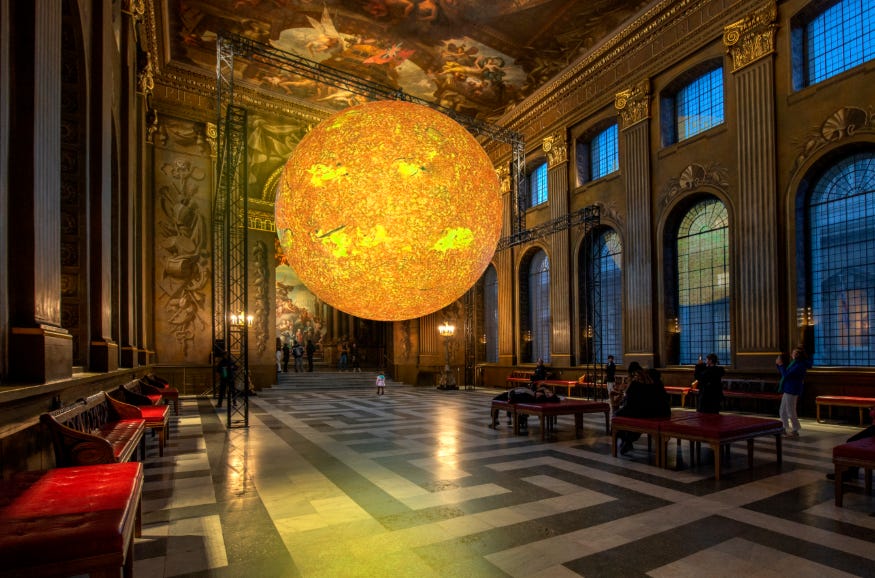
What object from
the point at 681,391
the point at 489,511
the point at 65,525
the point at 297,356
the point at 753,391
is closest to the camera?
the point at 65,525

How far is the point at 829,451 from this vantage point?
301 inches

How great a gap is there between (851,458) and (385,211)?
5.42m

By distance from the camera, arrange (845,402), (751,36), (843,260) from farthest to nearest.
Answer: (751,36)
(843,260)
(845,402)

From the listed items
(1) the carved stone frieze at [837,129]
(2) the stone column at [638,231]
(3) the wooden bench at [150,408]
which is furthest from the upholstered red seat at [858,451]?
(2) the stone column at [638,231]

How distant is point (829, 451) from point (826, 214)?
6236 mm

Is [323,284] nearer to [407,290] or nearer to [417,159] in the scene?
[407,290]

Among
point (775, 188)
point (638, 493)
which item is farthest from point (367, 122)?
point (775, 188)

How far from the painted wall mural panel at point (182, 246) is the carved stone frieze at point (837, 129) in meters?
18.3

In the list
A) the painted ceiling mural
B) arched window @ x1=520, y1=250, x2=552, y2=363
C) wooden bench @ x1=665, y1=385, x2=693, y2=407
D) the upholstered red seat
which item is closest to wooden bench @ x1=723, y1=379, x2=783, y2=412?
wooden bench @ x1=665, y1=385, x2=693, y2=407

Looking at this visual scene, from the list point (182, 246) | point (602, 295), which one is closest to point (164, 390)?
point (182, 246)

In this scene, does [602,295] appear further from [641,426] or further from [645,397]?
[641,426]

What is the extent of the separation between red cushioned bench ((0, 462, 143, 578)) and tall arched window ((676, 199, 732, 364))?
13.9 metres

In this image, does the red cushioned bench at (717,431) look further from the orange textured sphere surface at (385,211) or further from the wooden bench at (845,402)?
the wooden bench at (845,402)

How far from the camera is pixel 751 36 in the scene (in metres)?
12.5
